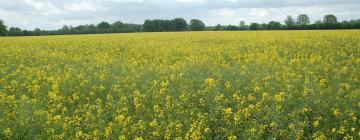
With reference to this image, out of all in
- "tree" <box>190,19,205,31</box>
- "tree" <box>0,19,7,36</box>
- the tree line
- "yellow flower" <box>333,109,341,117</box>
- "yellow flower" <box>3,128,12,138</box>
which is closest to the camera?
"yellow flower" <box>3,128,12,138</box>

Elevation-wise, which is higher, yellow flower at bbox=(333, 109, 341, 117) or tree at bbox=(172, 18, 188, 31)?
tree at bbox=(172, 18, 188, 31)

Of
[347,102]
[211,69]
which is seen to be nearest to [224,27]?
[211,69]

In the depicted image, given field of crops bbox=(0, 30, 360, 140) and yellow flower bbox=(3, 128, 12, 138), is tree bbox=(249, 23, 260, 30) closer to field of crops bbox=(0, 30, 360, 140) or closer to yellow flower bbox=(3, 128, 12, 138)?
field of crops bbox=(0, 30, 360, 140)

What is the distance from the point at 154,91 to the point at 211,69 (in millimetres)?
3001

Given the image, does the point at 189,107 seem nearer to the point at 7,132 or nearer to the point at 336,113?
the point at 336,113

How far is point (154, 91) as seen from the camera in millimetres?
8672

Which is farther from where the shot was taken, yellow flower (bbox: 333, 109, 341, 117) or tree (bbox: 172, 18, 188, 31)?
tree (bbox: 172, 18, 188, 31)

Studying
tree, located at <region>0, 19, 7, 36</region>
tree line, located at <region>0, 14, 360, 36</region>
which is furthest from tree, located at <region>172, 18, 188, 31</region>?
tree, located at <region>0, 19, 7, 36</region>

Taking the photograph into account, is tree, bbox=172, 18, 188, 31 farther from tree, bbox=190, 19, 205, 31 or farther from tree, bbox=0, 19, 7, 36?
tree, bbox=0, 19, 7, 36

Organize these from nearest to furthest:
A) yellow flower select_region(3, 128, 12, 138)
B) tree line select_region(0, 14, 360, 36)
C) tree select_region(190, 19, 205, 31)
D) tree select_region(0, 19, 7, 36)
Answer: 1. yellow flower select_region(3, 128, 12, 138)
2. tree line select_region(0, 14, 360, 36)
3. tree select_region(190, 19, 205, 31)
4. tree select_region(0, 19, 7, 36)

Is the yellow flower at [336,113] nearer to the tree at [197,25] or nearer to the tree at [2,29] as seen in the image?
the tree at [197,25]

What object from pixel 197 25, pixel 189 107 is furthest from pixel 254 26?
pixel 189 107

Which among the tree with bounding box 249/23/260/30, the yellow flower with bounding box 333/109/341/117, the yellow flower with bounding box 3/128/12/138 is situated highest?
the tree with bounding box 249/23/260/30

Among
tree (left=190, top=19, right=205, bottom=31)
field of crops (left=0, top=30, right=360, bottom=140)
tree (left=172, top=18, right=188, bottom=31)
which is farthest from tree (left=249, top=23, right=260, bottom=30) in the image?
field of crops (left=0, top=30, right=360, bottom=140)
